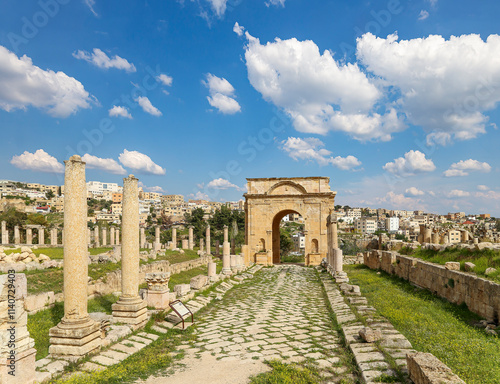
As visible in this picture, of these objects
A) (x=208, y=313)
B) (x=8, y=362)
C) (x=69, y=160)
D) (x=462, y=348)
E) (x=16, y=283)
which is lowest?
(x=208, y=313)

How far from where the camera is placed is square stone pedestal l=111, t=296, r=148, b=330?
707 cm

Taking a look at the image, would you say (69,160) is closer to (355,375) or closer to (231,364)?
(231,364)

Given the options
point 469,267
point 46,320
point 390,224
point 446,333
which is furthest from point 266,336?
point 390,224

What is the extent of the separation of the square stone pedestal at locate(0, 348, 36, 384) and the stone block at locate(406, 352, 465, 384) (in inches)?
191

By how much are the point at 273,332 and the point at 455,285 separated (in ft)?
18.3

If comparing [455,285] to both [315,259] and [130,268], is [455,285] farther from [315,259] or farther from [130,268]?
[315,259]

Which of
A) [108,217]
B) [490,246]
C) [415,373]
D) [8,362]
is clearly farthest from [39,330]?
[108,217]

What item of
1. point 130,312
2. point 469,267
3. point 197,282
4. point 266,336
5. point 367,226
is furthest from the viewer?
point 367,226

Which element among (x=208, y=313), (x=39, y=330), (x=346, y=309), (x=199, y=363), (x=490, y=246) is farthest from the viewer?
(x=490, y=246)

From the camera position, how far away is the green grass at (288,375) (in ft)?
14.8

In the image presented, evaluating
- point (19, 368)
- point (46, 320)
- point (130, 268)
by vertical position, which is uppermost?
point (130, 268)

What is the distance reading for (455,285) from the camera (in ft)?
29.6

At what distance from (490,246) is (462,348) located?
6.66 meters

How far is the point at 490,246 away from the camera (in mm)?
10305
